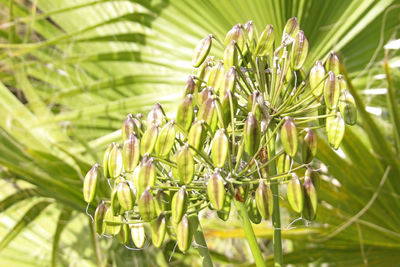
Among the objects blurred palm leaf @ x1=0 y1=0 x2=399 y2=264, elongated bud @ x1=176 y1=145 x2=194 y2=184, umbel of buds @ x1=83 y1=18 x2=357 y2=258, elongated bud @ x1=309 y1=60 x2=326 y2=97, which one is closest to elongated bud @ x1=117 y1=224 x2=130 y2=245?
umbel of buds @ x1=83 y1=18 x2=357 y2=258

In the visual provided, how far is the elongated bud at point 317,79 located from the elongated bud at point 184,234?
163 mm

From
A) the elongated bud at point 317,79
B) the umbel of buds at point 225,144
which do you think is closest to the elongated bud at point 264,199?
the umbel of buds at point 225,144

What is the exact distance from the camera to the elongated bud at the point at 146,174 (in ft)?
1.47

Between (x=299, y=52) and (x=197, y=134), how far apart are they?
5.6 inches

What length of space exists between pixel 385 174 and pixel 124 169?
565 millimetres

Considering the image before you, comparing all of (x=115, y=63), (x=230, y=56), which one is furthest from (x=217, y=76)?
(x=115, y=63)

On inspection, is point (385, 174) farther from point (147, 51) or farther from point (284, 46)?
point (147, 51)

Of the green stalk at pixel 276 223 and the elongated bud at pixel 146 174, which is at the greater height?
the elongated bud at pixel 146 174

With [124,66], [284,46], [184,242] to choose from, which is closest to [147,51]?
[124,66]

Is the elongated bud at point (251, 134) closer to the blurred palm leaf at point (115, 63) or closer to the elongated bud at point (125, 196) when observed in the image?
the elongated bud at point (125, 196)

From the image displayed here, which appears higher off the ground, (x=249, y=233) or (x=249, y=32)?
(x=249, y=32)

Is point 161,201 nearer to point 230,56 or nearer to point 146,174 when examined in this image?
point 146,174

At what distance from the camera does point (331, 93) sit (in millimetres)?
479

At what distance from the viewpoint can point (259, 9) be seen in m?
0.99
